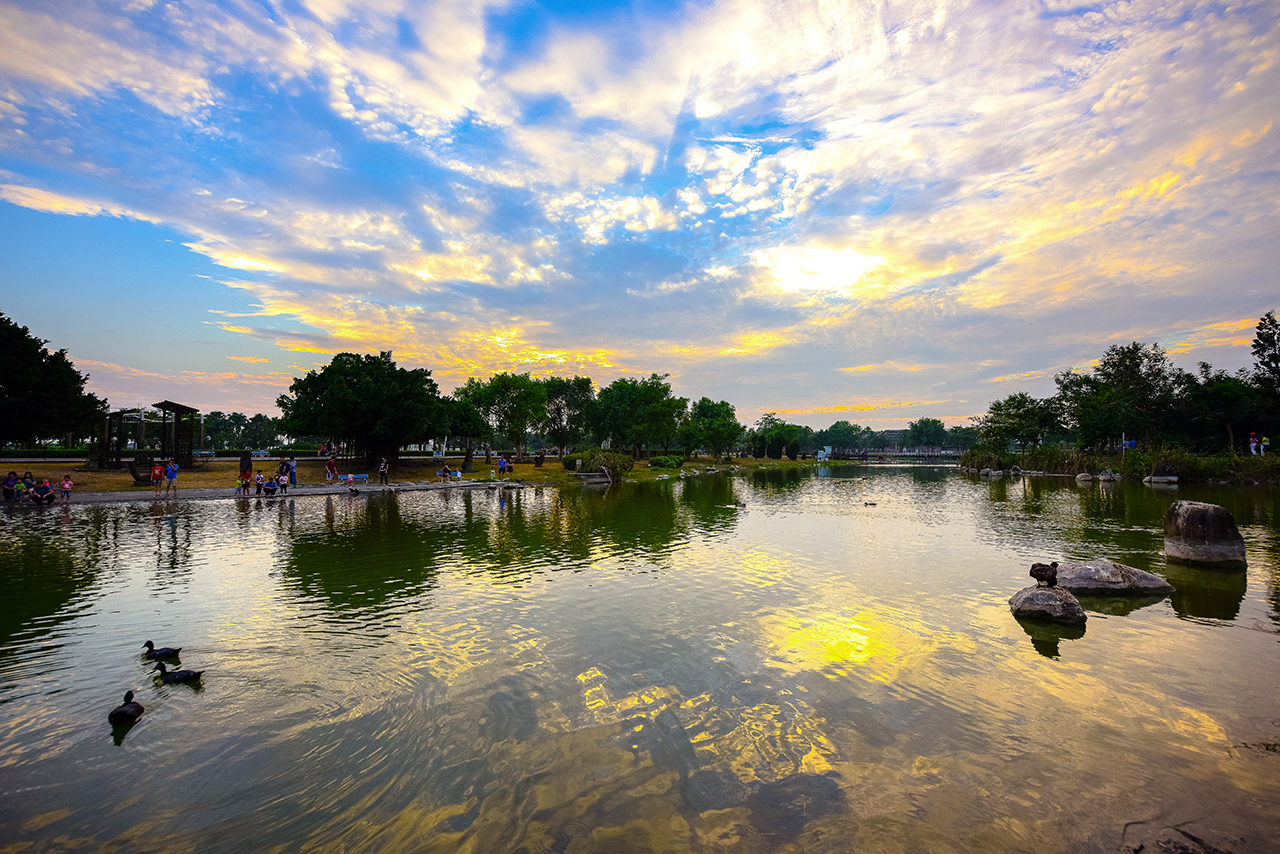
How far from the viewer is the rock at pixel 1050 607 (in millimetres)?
12656

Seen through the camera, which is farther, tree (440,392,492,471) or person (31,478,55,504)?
tree (440,392,492,471)

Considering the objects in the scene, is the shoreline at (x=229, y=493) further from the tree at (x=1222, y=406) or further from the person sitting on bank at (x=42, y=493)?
the tree at (x=1222, y=406)

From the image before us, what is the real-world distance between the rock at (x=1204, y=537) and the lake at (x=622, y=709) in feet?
2.62

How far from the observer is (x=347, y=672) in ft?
30.9

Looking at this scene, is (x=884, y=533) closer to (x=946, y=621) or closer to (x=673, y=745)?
(x=946, y=621)

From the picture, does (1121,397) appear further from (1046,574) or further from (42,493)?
(42,493)

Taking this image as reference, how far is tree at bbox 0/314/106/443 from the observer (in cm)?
4209

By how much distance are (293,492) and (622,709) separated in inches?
1642

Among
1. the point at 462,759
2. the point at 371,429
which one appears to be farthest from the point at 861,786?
the point at 371,429

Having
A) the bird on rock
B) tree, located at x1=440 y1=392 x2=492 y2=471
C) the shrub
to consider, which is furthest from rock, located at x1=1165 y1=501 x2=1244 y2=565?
tree, located at x1=440 y1=392 x2=492 y2=471

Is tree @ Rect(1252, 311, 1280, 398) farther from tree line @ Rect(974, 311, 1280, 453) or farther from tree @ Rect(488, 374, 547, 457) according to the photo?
tree @ Rect(488, 374, 547, 457)

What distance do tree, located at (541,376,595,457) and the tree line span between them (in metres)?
76.9

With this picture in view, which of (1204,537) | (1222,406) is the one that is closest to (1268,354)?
(1222,406)

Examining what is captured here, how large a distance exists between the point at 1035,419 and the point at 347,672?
367 feet
